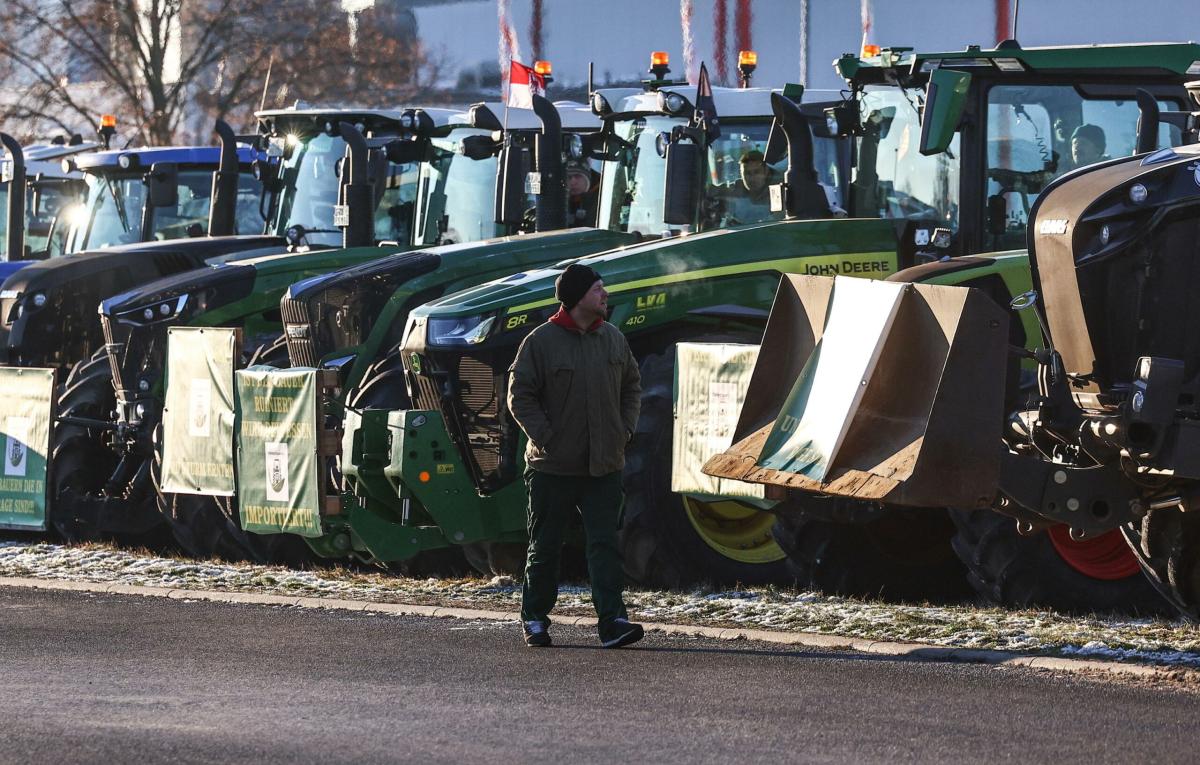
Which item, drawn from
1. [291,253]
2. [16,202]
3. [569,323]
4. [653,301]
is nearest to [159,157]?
[16,202]

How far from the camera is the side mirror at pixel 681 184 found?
14.8 meters

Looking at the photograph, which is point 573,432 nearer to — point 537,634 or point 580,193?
point 537,634

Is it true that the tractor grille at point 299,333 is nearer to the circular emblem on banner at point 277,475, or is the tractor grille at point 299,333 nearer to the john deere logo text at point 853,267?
the circular emblem on banner at point 277,475

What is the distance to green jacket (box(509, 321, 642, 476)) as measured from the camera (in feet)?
36.5

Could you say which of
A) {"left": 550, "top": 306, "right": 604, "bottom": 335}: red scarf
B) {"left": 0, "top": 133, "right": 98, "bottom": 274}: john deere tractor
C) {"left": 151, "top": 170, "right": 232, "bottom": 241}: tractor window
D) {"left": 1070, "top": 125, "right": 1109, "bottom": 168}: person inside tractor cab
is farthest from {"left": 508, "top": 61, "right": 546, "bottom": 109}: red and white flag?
{"left": 0, "top": 133, "right": 98, "bottom": 274}: john deere tractor

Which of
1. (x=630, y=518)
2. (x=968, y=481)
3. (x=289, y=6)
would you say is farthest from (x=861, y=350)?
(x=289, y=6)

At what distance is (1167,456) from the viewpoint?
9.31 metres

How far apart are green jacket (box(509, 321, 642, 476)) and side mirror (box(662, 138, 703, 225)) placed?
371cm

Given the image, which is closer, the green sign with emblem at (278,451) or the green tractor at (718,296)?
the green tractor at (718,296)

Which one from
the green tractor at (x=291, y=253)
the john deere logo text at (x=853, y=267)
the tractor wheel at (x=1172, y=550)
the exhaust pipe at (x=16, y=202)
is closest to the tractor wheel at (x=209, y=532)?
the green tractor at (x=291, y=253)

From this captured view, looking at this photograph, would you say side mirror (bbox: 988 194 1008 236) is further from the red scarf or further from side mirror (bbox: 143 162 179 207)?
side mirror (bbox: 143 162 179 207)

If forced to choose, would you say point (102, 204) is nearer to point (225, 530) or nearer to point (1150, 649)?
point (225, 530)

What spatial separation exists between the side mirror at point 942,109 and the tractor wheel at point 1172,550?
9.64ft

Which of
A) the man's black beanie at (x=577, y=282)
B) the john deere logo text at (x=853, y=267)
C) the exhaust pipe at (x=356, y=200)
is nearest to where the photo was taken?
the man's black beanie at (x=577, y=282)
